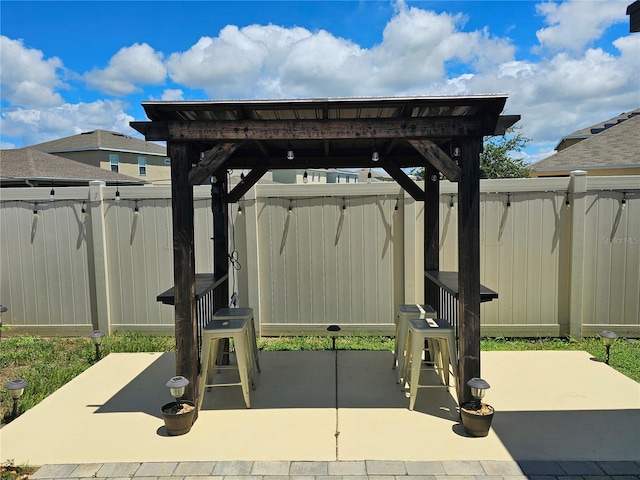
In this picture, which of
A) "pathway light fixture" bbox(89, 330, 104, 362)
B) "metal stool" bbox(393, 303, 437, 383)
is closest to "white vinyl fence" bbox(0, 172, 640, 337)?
"pathway light fixture" bbox(89, 330, 104, 362)

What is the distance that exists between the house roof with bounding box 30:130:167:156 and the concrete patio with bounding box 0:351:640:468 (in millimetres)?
15288

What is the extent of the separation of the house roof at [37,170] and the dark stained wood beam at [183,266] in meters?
8.36

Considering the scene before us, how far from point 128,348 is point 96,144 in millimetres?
14591

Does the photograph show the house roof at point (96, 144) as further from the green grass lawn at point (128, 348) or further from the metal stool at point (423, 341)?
the metal stool at point (423, 341)

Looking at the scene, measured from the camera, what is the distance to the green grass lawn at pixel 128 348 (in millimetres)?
4332

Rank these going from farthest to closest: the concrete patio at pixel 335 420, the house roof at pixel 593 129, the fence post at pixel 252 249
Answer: the house roof at pixel 593 129, the fence post at pixel 252 249, the concrete patio at pixel 335 420

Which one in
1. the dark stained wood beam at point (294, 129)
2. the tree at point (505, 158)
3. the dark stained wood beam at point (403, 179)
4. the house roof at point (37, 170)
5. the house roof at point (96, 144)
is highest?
the house roof at point (96, 144)

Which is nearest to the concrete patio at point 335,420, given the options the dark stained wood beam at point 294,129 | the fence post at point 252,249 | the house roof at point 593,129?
the fence post at point 252,249

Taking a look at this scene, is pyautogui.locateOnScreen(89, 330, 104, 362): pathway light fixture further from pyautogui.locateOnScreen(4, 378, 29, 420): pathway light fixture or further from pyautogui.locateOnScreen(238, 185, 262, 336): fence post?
pyautogui.locateOnScreen(238, 185, 262, 336): fence post

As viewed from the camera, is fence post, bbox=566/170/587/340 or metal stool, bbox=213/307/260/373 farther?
fence post, bbox=566/170/587/340

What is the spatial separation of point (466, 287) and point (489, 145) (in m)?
14.0

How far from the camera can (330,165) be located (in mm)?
4586

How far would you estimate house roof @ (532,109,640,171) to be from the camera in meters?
10.8

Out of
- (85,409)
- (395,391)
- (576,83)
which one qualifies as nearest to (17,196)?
(85,409)
